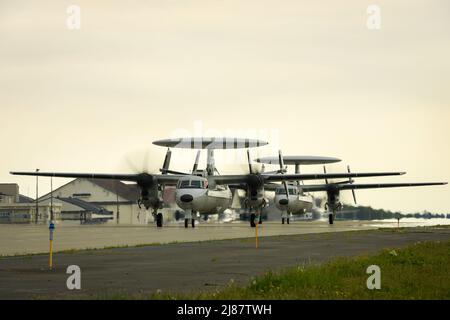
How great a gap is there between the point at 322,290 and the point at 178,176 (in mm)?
51890

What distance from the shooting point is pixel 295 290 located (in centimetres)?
1480

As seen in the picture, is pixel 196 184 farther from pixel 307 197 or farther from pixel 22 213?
pixel 22 213

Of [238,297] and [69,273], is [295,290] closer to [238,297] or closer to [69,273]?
[238,297]

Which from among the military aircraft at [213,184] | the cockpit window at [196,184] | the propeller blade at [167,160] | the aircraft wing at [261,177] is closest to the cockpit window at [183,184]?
the military aircraft at [213,184]

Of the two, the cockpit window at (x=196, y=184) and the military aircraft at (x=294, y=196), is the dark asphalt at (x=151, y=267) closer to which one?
the cockpit window at (x=196, y=184)

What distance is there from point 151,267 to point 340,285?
715 cm

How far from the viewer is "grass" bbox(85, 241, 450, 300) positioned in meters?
13.9

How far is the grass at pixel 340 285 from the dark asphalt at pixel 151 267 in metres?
1.23

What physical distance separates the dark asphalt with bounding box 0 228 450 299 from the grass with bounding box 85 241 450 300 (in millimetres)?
1226

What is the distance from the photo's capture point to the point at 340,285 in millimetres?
15883

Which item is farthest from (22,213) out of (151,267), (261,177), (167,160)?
(151,267)

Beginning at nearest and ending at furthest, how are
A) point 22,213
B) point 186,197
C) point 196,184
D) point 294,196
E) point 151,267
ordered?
point 151,267
point 186,197
point 196,184
point 294,196
point 22,213

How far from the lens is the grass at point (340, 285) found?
1394 centimetres

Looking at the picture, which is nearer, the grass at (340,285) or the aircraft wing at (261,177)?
the grass at (340,285)
